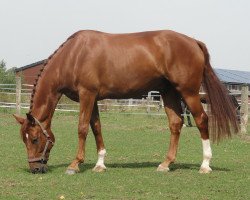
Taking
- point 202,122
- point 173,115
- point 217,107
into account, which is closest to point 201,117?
point 202,122

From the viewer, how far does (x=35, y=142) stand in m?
7.45

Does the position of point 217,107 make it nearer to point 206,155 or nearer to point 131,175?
point 206,155

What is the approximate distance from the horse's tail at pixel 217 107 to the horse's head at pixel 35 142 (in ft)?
8.74

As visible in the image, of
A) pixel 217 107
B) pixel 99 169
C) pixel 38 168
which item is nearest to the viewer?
pixel 38 168

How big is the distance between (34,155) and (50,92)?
3.34 feet

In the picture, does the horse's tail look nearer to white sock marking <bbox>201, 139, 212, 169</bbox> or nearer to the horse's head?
white sock marking <bbox>201, 139, 212, 169</bbox>

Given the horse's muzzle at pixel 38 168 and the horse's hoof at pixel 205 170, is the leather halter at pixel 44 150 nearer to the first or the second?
the horse's muzzle at pixel 38 168

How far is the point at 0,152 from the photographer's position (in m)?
9.83

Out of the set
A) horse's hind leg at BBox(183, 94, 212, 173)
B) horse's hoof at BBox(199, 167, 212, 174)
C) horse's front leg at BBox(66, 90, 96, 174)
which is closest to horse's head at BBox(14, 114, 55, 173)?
horse's front leg at BBox(66, 90, 96, 174)

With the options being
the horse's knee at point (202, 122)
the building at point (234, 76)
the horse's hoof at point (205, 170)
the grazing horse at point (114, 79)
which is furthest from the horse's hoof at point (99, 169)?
the building at point (234, 76)

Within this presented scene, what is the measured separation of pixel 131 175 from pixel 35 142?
1.56 m

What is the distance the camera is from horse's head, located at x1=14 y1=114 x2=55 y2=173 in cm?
739

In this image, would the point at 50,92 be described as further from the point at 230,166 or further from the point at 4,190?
the point at 230,166

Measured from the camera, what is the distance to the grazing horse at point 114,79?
7.51 meters
